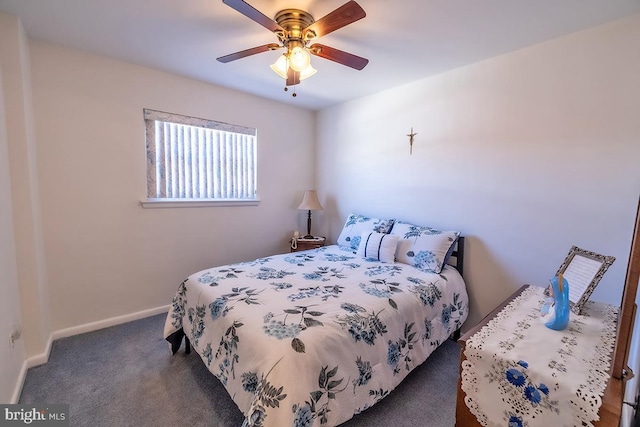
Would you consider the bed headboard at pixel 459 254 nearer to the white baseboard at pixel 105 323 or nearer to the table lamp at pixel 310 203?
the table lamp at pixel 310 203

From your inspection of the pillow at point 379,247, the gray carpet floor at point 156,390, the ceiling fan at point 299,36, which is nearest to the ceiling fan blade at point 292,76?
the ceiling fan at point 299,36

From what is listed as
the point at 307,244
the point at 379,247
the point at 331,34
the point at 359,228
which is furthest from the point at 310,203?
the point at 331,34

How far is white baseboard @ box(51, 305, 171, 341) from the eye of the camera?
2.34m

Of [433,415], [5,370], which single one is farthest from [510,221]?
[5,370]

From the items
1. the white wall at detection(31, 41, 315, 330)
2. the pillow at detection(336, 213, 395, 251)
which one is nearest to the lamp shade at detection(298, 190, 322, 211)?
the pillow at detection(336, 213, 395, 251)

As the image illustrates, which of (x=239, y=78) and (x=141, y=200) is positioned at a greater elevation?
(x=239, y=78)

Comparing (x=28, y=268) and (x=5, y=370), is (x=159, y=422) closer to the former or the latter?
(x=5, y=370)

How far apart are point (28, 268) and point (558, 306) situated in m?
3.31

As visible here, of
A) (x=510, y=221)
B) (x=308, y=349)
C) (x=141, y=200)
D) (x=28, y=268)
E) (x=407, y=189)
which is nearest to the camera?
(x=308, y=349)

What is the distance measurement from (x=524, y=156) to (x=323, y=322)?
2031 mm

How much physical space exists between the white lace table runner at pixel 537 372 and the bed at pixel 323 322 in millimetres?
497

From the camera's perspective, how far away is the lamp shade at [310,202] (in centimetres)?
357

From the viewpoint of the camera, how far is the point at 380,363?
1.56 meters

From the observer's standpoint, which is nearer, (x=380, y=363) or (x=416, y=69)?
(x=380, y=363)
